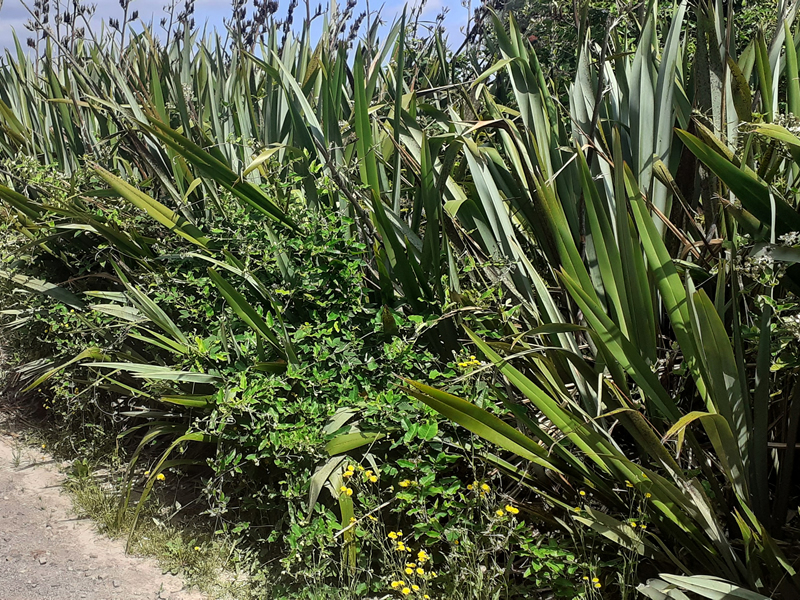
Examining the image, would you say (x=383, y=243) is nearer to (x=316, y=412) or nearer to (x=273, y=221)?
(x=273, y=221)

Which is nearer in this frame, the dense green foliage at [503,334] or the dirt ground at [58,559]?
the dense green foliage at [503,334]

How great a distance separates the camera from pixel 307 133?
2979 mm

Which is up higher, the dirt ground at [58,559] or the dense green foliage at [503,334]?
the dense green foliage at [503,334]

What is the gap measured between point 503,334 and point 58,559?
6.08 ft

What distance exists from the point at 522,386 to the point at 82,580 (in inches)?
69.4

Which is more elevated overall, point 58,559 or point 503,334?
point 503,334

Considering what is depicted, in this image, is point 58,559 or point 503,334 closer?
point 503,334

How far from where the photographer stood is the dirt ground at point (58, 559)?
99.6 inches

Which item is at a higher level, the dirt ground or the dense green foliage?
the dense green foliage

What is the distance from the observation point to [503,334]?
2346 millimetres

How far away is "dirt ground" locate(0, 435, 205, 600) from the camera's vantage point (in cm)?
253

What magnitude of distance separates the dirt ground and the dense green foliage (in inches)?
8.5

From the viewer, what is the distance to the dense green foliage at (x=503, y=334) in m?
1.87

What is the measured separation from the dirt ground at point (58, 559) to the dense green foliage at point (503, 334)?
0.70 feet
